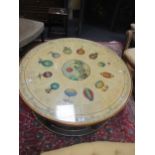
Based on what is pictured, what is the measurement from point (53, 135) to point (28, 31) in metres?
0.99

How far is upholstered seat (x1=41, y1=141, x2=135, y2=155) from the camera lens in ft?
3.61

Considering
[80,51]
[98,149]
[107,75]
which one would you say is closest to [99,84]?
[107,75]

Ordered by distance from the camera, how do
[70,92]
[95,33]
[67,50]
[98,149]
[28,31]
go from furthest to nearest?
[95,33], [28,31], [67,50], [70,92], [98,149]

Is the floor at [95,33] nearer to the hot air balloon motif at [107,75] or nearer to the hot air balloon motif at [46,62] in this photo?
the hot air balloon motif at [46,62]

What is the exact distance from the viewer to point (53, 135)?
63.6 inches

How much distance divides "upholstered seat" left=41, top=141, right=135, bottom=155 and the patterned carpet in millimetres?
472

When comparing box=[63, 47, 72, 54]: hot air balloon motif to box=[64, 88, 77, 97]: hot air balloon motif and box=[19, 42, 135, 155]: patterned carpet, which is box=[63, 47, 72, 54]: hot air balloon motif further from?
box=[19, 42, 135, 155]: patterned carpet

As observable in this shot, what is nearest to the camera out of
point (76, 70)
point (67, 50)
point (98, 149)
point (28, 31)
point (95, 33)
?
point (98, 149)

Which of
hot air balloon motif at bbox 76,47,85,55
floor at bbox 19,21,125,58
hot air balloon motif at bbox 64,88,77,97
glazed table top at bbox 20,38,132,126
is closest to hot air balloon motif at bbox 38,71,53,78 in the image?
glazed table top at bbox 20,38,132,126

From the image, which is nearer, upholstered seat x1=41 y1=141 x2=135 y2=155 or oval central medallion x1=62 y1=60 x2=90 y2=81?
upholstered seat x1=41 y1=141 x2=135 y2=155

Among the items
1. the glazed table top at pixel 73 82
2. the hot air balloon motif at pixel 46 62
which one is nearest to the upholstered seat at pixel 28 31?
the glazed table top at pixel 73 82

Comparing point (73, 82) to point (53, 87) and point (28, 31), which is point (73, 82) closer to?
point (53, 87)

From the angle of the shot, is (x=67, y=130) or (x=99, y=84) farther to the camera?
(x=67, y=130)
